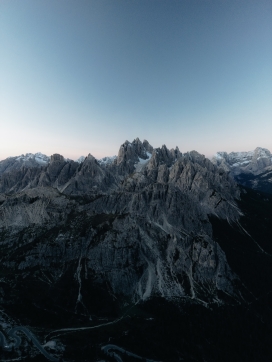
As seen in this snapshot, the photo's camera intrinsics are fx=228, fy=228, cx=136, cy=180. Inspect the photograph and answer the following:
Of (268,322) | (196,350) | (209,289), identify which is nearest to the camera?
(196,350)

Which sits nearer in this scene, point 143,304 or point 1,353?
point 1,353

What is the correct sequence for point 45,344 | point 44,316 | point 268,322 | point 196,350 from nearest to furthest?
point 45,344
point 196,350
point 44,316
point 268,322

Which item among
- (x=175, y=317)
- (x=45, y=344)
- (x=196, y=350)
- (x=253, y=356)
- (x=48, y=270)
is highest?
(x=48, y=270)

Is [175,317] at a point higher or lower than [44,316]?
lower

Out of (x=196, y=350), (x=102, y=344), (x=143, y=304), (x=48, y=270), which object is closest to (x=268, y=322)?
(x=196, y=350)

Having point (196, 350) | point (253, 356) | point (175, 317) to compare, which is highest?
point (175, 317)

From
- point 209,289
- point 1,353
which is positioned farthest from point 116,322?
point 209,289

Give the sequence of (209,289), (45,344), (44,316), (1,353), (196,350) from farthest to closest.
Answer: (209,289) < (44,316) < (196,350) < (45,344) < (1,353)

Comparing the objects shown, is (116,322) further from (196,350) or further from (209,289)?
(209,289)

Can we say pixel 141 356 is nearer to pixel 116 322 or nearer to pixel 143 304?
pixel 116 322
